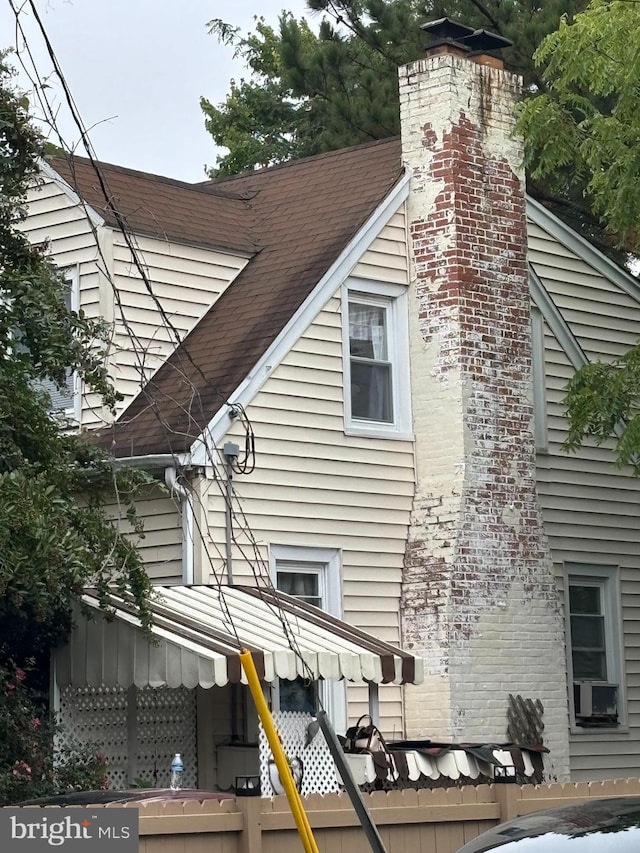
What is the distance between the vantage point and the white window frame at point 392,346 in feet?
49.3

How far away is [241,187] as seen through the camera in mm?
18516

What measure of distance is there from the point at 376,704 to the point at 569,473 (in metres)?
4.67

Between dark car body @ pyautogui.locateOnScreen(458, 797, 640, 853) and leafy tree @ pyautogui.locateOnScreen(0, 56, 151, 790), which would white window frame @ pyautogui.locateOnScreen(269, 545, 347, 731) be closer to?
leafy tree @ pyautogui.locateOnScreen(0, 56, 151, 790)

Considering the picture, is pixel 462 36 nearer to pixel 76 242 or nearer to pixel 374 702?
pixel 76 242

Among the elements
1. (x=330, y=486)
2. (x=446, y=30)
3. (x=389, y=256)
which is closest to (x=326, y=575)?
(x=330, y=486)

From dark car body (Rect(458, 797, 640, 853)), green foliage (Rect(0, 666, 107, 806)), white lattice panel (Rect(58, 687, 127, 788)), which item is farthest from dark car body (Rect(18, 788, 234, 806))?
white lattice panel (Rect(58, 687, 127, 788))

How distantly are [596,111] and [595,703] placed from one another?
20.4 feet

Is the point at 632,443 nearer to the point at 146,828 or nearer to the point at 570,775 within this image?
the point at 570,775

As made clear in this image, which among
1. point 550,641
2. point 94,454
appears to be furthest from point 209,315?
point 550,641

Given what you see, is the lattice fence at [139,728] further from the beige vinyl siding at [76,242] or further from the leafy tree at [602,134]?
the leafy tree at [602,134]

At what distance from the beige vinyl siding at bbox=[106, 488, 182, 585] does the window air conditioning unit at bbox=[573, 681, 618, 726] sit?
4.94 m

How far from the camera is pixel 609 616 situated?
1709cm

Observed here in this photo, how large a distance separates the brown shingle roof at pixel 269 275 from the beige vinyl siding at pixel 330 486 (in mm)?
405

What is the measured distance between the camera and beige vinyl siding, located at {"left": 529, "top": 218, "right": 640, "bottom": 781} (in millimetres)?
16547
